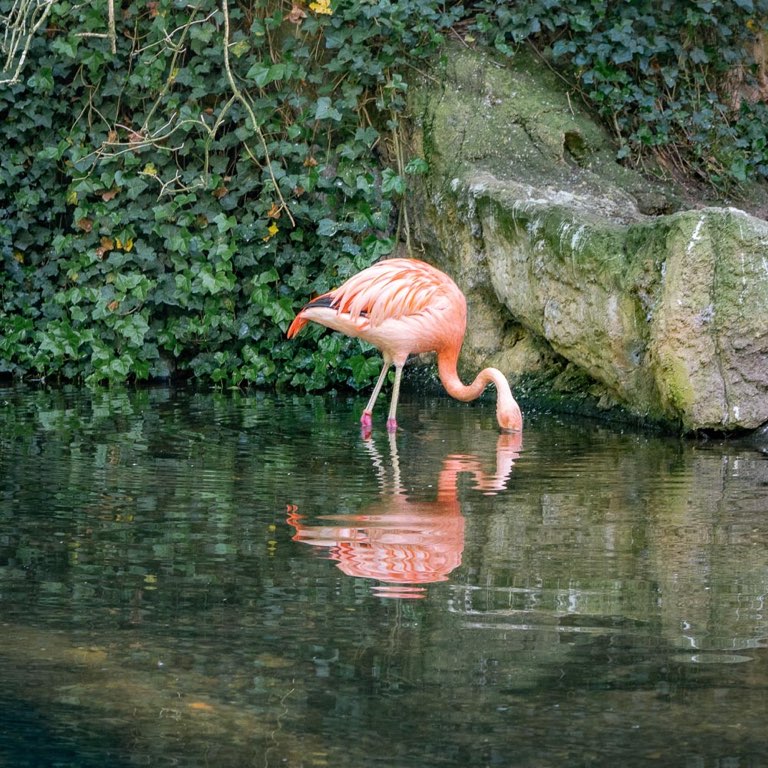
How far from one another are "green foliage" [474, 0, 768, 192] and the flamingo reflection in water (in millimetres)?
4146

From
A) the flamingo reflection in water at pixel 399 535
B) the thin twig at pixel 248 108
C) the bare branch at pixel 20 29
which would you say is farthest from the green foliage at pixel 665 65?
the flamingo reflection in water at pixel 399 535

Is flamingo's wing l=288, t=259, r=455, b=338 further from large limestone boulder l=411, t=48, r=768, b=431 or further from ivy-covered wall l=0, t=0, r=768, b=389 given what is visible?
ivy-covered wall l=0, t=0, r=768, b=389

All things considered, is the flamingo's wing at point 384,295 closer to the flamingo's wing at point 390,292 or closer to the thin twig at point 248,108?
the flamingo's wing at point 390,292

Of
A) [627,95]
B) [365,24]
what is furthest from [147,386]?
[627,95]

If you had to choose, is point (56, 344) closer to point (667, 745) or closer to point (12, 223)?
point (12, 223)

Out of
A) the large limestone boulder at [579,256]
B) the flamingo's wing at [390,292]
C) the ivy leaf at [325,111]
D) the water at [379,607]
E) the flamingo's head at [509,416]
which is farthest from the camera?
the ivy leaf at [325,111]

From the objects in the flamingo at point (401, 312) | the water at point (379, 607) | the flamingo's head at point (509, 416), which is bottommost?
the water at point (379, 607)

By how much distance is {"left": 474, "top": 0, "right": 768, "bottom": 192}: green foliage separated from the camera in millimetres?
9031

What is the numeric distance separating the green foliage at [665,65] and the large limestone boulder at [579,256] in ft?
0.77

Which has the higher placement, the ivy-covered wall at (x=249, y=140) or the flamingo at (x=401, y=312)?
the ivy-covered wall at (x=249, y=140)

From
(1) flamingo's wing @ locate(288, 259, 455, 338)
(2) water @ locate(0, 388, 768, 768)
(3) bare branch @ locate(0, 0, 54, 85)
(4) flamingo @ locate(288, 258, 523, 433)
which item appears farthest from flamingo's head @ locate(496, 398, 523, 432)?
(3) bare branch @ locate(0, 0, 54, 85)

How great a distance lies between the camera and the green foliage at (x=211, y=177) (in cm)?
902

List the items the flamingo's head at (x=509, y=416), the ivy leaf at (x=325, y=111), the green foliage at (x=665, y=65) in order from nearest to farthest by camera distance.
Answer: the flamingo's head at (x=509, y=416) < the ivy leaf at (x=325, y=111) < the green foliage at (x=665, y=65)

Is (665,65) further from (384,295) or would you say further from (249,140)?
(384,295)
